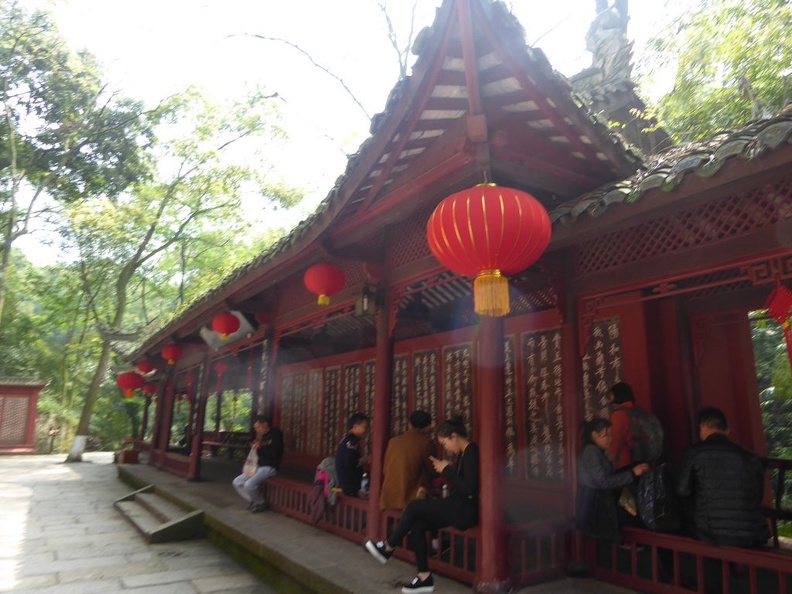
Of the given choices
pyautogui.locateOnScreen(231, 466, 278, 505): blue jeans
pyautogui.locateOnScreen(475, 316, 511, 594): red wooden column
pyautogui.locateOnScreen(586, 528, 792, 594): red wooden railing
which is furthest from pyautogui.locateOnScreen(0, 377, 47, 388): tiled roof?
pyautogui.locateOnScreen(586, 528, 792, 594): red wooden railing

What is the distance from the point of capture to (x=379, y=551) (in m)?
4.09

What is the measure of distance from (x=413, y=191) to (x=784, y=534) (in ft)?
19.0

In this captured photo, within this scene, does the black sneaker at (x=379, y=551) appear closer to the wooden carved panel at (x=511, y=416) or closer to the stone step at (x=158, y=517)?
the wooden carved panel at (x=511, y=416)

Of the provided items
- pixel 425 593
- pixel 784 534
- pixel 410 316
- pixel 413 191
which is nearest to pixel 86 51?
pixel 410 316

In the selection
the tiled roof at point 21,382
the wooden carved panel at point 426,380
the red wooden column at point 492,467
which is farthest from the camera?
the tiled roof at point 21,382

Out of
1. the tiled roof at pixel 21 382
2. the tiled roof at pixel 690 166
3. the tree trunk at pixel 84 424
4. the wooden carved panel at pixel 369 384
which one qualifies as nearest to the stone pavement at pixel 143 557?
the wooden carved panel at pixel 369 384

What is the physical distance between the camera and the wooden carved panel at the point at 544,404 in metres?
5.14

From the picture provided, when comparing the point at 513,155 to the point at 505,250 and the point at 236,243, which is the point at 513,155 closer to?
the point at 505,250

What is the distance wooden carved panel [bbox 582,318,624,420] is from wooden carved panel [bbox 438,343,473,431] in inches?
65.4

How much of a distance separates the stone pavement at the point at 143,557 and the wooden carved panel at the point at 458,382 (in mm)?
2161

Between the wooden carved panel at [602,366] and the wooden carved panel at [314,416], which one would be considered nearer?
the wooden carved panel at [602,366]

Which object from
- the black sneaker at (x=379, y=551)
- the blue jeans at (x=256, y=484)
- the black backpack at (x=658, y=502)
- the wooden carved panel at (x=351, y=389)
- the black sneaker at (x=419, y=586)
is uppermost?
the wooden carved panel at (x=351, y=389)

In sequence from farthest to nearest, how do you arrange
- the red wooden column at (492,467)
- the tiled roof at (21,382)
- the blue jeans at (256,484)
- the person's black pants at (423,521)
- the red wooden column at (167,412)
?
the tiled roof at (21,382) → the red wooden column at (167,412) → the blue jeans at (256,484) → the person's black pants at (423,521) → the red wooden column at (492,467)

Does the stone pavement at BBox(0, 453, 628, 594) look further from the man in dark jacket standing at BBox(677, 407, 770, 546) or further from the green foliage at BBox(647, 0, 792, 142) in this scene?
the green foliage at BBox(647, 0, 792, 142)
